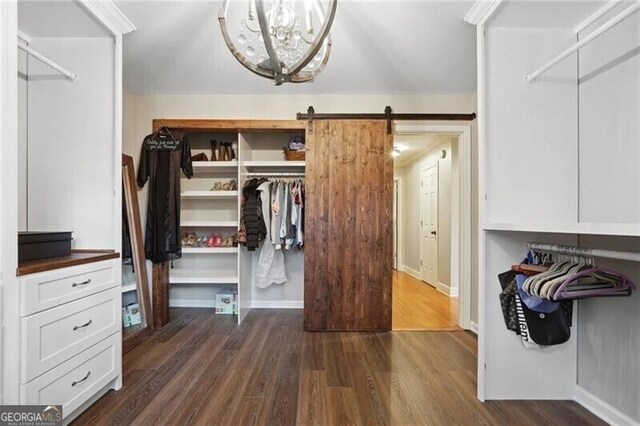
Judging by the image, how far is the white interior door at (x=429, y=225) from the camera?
4848 mm

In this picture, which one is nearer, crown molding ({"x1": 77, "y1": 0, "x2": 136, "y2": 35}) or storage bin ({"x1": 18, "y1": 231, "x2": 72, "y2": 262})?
storage bin ({"x1": 18, "y1": 231, "x2": 72, "y2": 262})

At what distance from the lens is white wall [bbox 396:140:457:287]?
14.4 ft

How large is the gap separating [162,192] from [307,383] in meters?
2.20

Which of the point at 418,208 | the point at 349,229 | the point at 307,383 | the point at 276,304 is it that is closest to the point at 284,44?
the point at 349,229

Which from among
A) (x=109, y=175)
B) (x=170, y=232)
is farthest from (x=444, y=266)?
(x=109, y=175)

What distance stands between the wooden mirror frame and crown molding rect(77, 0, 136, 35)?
3.96ft

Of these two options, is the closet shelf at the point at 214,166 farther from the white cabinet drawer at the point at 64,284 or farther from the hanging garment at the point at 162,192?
the white cabinet drawer at the point at 64,284

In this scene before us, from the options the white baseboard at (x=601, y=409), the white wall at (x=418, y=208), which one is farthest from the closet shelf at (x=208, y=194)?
the white baseboard at (x=601, y=409)

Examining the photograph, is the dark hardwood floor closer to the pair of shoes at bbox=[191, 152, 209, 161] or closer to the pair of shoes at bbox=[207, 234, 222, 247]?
the pair of shoes at bbox=[207, 234, 222, 247]

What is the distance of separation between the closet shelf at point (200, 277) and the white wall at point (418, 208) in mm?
3025

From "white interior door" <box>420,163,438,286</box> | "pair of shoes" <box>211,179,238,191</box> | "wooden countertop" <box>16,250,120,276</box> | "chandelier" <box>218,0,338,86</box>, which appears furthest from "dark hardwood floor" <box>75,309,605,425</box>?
"white interior door" <box>420,163,438,286</box>

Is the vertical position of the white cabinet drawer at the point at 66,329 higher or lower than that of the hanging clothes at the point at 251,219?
lower

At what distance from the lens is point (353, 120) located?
2.90 meters

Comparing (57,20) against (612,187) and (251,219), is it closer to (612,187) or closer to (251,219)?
(251,219)
